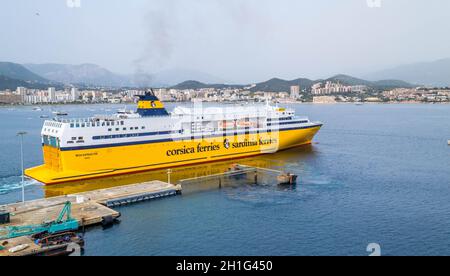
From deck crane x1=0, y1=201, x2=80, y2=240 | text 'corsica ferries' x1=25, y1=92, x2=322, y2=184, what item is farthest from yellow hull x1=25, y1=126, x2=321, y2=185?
deck crane x1=0, y1=201, x2=80, y2=240

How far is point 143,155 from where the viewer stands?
29.0m

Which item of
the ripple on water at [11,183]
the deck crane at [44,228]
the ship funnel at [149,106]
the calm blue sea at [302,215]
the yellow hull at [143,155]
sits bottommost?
the calm blue sea at [302,215]

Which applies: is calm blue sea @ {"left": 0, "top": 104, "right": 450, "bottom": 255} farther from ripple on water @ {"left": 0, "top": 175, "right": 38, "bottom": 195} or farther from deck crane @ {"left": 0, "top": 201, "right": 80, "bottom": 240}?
deck crane @ {"left": 0, "top": 201, "right": 80, "bottom": 240}

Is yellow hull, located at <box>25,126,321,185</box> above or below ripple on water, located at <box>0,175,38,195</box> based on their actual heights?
above

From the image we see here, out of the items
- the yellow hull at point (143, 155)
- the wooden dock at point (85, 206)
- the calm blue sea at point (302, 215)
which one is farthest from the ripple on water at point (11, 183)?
the wooden dock at point (85, 206)

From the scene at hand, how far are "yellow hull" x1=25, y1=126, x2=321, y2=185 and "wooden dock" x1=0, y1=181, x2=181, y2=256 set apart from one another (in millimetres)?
3958

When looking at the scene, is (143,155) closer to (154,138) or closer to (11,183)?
(154,138)

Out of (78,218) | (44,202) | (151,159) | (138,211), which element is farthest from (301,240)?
(151,159)

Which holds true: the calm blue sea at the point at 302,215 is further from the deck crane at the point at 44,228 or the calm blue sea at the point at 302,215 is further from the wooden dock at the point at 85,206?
the deck crane at the point at 44,228

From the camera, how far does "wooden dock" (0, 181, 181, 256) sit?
17.7 metres

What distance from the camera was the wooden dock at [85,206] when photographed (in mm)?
17673

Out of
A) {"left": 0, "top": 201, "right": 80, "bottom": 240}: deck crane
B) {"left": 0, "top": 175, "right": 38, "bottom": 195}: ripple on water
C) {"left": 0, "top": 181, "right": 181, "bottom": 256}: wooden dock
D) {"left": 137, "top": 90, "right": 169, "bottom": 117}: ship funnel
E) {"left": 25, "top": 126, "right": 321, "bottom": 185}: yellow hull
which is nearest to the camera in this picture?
{"left": 0, "top": 201, "right": 80, "bottom": 240}: deck crane

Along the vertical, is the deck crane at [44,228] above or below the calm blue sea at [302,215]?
above

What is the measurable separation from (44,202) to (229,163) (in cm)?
1618
